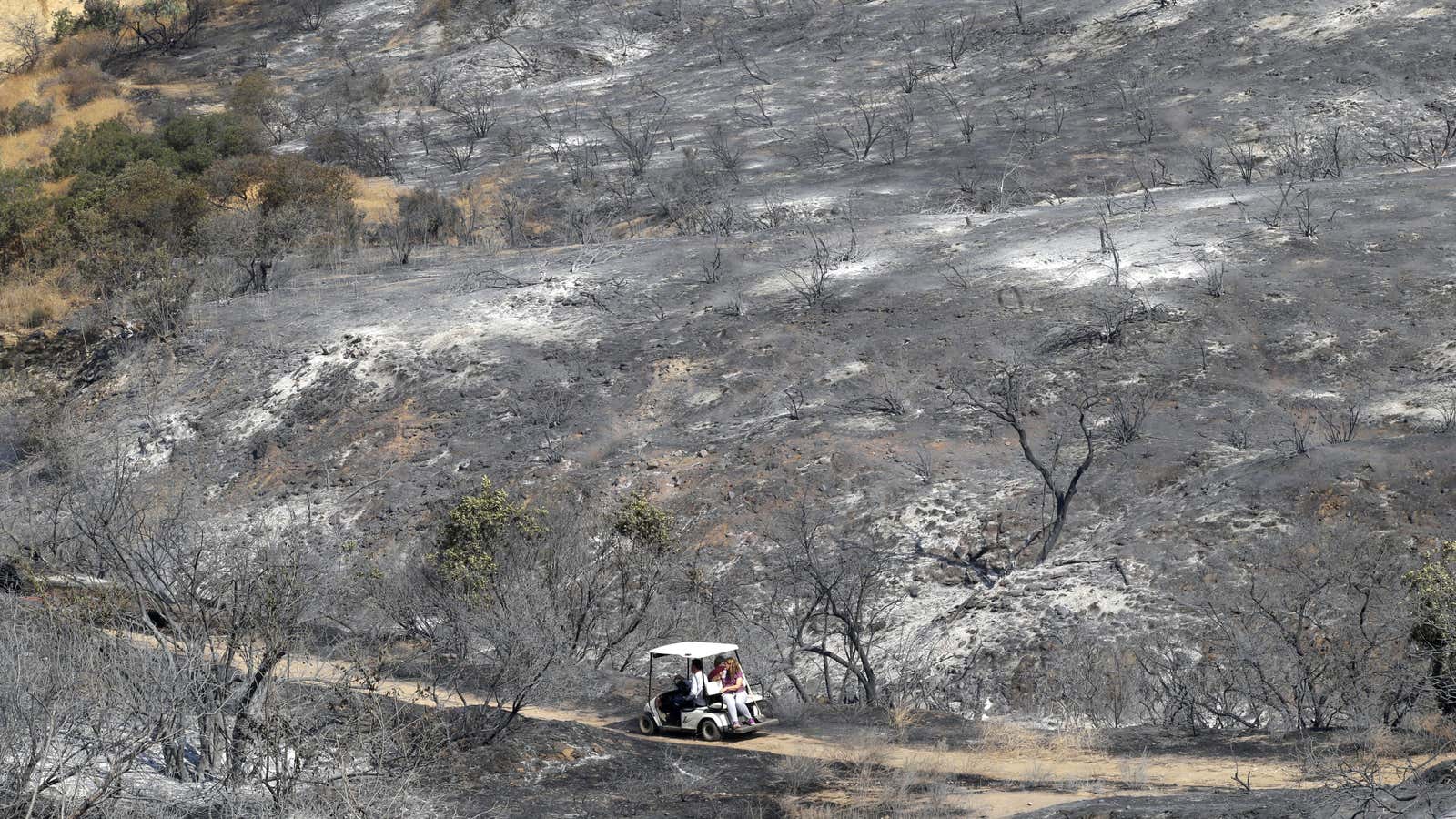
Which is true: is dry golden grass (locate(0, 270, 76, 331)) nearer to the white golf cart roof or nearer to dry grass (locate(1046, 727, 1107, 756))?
the white golf cart roof

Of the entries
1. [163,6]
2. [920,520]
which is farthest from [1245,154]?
[163,6]

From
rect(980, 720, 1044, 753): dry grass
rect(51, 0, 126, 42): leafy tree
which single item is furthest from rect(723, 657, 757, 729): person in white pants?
rect(51, 0, 126, 42): leafy tree

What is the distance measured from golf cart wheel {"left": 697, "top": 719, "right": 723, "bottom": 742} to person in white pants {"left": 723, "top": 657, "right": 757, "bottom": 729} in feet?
0.59

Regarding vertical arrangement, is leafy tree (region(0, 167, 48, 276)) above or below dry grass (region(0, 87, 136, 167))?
above

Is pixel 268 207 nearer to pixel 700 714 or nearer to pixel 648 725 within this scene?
pixel 648 725

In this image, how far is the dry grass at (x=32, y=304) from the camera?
35.3m

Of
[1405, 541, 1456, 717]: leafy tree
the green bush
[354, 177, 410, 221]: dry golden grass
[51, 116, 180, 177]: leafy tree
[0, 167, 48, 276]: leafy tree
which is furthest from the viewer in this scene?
the green bush

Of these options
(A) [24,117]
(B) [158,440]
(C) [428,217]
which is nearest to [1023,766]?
(B) [158,440]

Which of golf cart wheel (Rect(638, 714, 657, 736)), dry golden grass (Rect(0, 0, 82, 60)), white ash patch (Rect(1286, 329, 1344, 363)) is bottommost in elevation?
white ash patch (Rect(1286, 329, 1344, 363))

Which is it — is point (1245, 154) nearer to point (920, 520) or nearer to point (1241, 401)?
point (1241, 401)

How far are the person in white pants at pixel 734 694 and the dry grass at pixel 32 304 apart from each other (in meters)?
26.7

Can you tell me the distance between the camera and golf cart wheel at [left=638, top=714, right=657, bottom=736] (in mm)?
15000

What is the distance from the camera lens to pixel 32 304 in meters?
36.0

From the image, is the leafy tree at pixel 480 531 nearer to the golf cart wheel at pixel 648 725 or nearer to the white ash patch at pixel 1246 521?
the golf cart wheel at pixel 648 725
